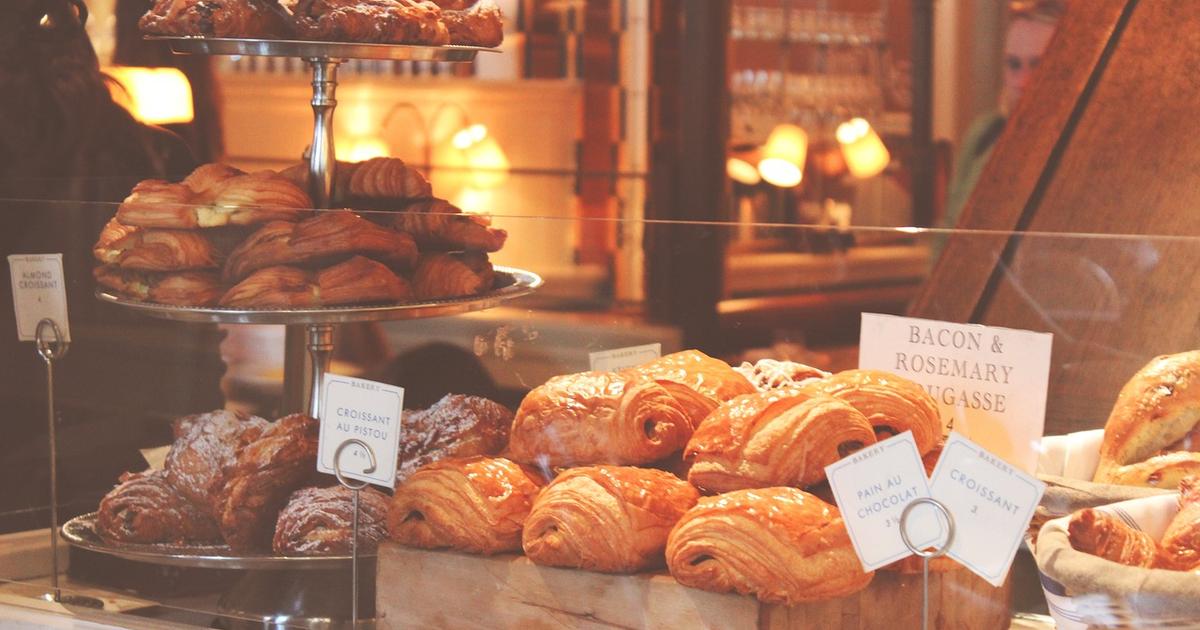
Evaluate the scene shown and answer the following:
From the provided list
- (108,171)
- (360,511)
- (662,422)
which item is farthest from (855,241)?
(108,171)

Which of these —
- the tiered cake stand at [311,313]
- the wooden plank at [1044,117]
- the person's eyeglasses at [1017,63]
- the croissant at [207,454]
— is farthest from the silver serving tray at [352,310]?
the person's eyeglasses at [1017,63]

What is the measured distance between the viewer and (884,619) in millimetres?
1027

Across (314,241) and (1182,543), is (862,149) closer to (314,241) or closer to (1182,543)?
(314,241)

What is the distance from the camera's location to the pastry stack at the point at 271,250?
1.37 meters

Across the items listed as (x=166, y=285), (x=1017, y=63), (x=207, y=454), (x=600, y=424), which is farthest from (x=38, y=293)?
(x=1017, y=63)

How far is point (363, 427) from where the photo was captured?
124 cm

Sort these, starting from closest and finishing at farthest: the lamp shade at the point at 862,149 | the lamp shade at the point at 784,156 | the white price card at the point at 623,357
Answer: the white price card at the point at 623,357 < the lamp shade at the point at 862,149 < the lamp shade at the point at 784,156

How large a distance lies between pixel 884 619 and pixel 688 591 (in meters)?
0.15

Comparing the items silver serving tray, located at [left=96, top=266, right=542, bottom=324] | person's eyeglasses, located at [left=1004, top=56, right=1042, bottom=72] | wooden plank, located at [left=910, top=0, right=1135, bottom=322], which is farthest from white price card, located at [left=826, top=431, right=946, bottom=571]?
person's eyeglasses, located at [left=1004, top=56, right=1042, bottom=72]

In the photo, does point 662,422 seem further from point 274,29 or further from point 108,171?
point 108,171

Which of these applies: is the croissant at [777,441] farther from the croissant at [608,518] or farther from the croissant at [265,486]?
the croissant at [265,486]

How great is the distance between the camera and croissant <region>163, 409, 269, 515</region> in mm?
1383

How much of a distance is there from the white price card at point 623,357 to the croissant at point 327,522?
23 cm

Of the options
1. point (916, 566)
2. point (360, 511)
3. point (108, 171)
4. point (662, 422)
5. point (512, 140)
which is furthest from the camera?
point (512, 140)
